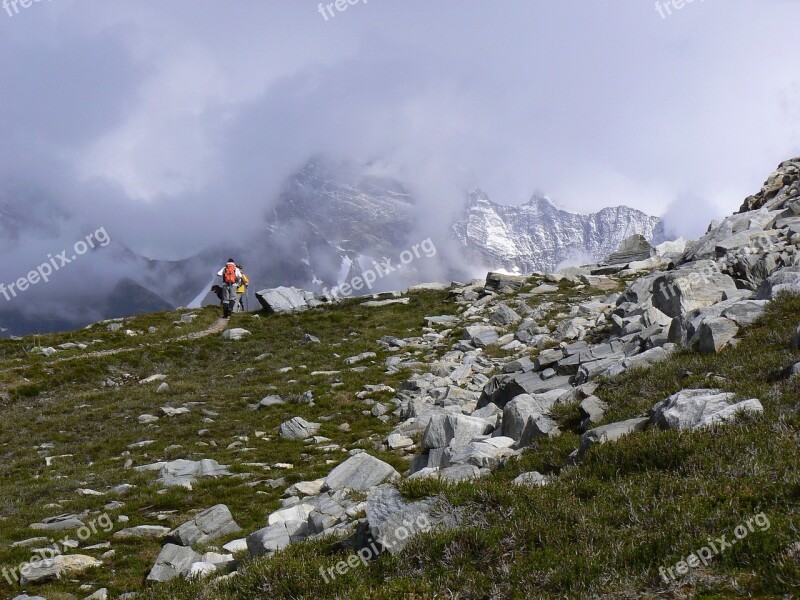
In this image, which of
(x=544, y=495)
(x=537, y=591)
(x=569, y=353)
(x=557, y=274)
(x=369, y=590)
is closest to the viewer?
(x=537, y=591)

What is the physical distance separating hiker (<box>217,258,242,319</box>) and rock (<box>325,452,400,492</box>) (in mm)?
38114

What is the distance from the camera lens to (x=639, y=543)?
566 centimetres

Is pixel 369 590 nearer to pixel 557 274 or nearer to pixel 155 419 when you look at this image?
pixel 155 419

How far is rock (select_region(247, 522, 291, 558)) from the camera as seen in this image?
29.2ft

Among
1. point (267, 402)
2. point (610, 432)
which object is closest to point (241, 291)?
point (267, 402)

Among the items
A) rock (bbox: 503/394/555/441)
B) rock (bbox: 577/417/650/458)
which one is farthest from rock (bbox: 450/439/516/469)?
rock (bbox: 577/417/650/458)

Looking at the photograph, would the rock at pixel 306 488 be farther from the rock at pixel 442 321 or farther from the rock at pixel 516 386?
the rock at pixel 442 321

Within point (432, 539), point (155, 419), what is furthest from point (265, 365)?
point (432, 539)

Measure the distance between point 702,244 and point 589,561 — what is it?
1109 inches

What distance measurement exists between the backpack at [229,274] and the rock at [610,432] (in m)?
43.2

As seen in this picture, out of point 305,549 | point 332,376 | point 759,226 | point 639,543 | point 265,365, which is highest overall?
point 265,365

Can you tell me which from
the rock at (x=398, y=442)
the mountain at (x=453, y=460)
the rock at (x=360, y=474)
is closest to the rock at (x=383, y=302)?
the mountain at (x=453, y=460)

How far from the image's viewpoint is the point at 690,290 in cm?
1995

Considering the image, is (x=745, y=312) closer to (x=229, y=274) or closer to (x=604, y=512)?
(x=604, y=512)
